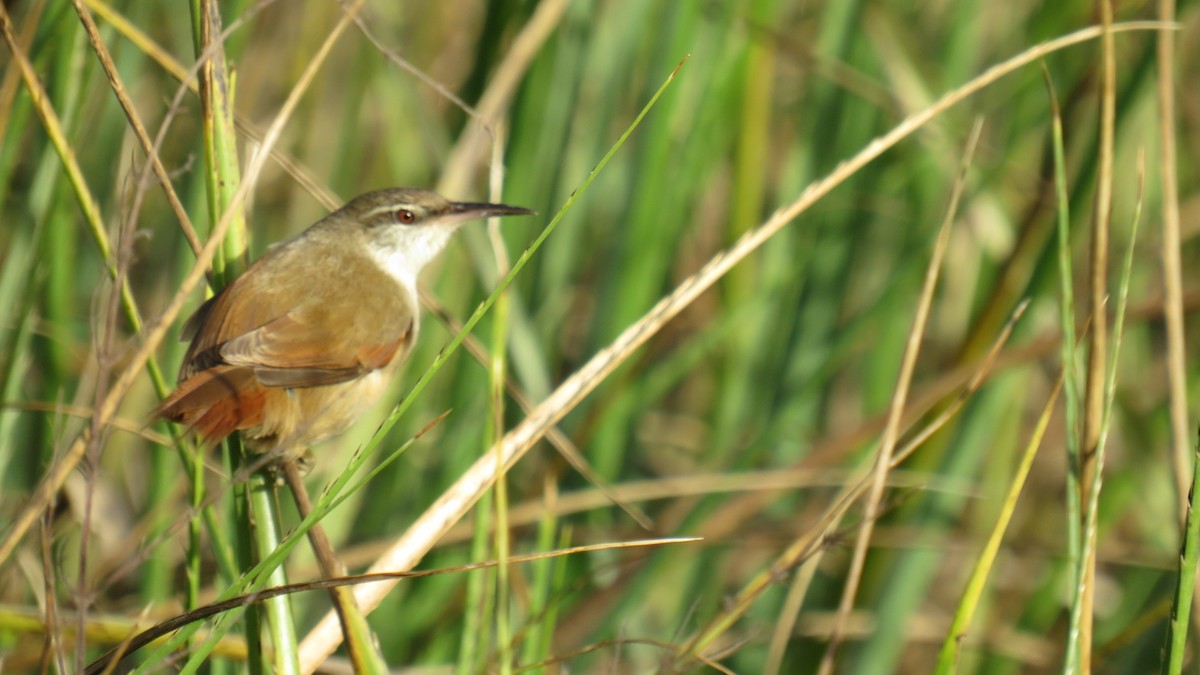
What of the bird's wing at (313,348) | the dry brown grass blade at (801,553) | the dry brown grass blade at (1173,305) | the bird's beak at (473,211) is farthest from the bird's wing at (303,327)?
the dry brown grass blade at (1173,305)

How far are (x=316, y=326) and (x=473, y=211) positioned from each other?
1.49 feet

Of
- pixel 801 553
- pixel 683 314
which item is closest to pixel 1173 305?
pixel 801 553

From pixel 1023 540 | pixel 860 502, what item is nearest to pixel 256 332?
pixel 860 502

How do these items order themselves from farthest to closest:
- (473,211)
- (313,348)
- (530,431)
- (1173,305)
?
(473,211)
(313,348)
(1173,305)
(530,431)

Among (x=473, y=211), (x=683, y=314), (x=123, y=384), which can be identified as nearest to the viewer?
(x=123, y=384)

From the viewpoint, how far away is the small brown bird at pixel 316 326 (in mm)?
1946

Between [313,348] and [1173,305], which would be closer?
[1173,305]

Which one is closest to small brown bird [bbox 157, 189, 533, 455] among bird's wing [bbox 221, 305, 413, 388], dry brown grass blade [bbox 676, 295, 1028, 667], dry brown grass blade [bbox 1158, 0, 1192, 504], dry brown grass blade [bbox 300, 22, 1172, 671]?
bird's wing [bbox 221, 305, 413, 388]

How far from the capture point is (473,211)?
8.18ft

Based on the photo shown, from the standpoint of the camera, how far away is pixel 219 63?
1.63 meters

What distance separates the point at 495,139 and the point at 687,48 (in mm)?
1062

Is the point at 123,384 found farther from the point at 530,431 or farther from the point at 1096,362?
the point at 1096,362

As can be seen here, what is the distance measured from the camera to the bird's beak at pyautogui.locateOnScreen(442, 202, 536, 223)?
2305mm

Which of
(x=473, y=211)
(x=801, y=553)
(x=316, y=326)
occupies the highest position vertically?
(x=473, y=211)
